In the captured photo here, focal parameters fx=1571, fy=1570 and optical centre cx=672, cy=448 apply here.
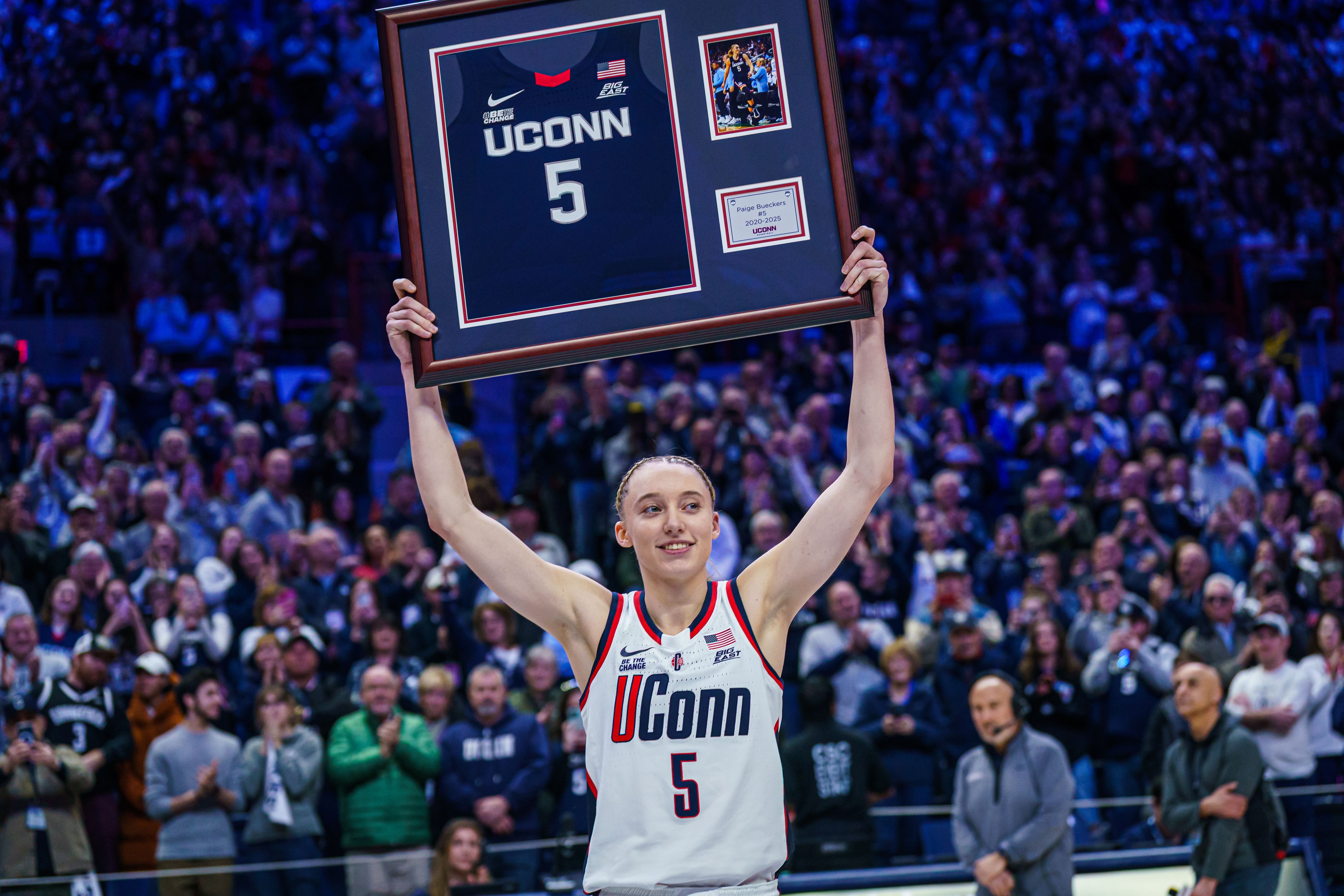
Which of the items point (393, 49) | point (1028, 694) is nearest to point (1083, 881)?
point (1028, 694)

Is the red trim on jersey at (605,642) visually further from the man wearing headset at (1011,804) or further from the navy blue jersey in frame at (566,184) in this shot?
the man wearing headset at (1011,804)

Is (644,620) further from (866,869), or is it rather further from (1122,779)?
(1122,779)

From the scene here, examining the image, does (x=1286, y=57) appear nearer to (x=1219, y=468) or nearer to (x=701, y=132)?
(x=1219, y=468)

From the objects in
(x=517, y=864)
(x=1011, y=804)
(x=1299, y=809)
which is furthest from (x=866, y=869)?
(x=1299, y=809)

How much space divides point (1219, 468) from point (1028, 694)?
165 inches

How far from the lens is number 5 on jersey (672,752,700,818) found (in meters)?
3.66

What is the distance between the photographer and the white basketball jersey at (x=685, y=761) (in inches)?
143

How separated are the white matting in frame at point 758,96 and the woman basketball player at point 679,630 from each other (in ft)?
1.39

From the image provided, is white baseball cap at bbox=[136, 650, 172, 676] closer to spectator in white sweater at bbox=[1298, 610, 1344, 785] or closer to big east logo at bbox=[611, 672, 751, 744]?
big east logo at bbox=[611, 672, 751, 744]

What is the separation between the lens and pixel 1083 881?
8.38 m

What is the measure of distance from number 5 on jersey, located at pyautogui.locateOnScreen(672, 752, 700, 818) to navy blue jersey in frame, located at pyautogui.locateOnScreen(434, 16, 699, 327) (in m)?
1.26

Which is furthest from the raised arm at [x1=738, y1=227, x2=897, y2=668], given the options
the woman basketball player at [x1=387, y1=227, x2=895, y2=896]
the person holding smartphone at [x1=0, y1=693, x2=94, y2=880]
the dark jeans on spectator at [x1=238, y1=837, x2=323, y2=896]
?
the person holding smartphone at [x1=0, y1=693, x2=94, y2=880]

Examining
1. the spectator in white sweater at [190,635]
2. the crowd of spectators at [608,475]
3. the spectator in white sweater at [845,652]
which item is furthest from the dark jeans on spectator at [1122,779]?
the spectator in white sweater at [190,635]

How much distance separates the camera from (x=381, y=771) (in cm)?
891
